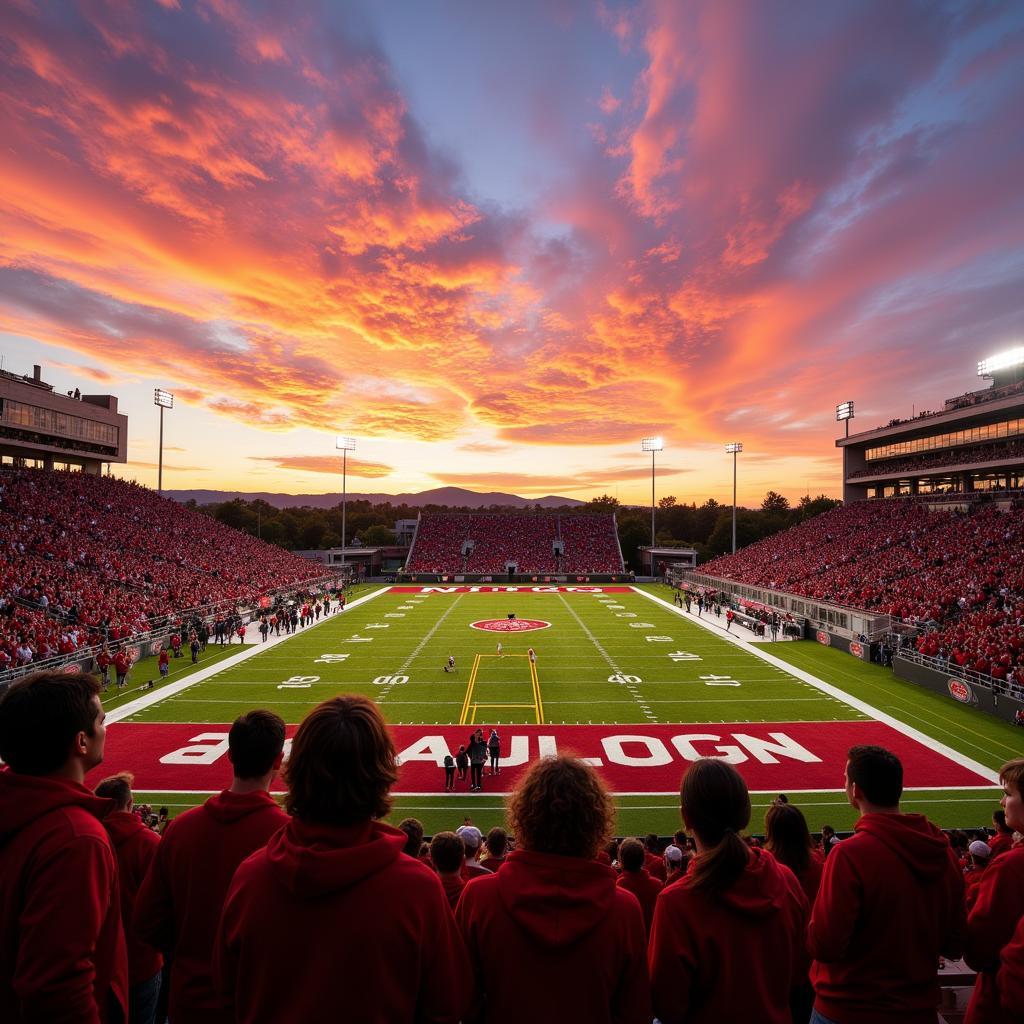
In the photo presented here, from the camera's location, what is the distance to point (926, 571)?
3422cm

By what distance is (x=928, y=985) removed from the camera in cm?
308

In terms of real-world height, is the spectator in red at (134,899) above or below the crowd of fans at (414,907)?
below

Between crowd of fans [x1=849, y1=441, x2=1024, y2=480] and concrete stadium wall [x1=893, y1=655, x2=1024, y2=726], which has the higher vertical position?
crowd of fans [x1=849, y1=441, x2=1024, y2=480]

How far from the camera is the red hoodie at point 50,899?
2133 mm

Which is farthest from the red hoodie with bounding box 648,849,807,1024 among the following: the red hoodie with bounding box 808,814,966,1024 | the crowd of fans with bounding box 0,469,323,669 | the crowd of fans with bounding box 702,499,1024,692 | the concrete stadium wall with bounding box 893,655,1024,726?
the crowd of fans with bounding box 0,469,323,669

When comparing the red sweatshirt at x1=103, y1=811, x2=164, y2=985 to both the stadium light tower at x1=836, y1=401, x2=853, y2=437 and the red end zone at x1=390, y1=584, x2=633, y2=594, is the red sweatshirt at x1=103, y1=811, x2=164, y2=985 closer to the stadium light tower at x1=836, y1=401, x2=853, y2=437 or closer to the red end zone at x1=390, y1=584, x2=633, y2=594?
the red end zone at x1=390, y1=584, x2=633, y2=594

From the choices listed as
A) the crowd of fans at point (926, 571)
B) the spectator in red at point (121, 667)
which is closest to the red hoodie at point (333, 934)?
the crowd of fans at point (926, 571)

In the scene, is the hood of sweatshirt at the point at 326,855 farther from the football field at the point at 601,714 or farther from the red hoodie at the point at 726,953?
the football field at the point at 601,714

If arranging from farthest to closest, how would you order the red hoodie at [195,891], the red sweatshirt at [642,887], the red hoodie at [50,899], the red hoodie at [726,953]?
the red sweatshirt at [642,887]
the red hoodie at [195,891]
the red hoodie at [726,953]
the red hoodie at [50,899]

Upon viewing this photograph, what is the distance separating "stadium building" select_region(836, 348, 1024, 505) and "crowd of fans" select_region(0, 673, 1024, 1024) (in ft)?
157

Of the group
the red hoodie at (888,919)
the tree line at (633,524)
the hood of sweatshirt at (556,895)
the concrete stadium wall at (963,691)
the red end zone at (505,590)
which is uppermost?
the tree line at (633,524)

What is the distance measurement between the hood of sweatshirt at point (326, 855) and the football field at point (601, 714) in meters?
12.1

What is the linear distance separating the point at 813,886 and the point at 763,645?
29712 millimetres

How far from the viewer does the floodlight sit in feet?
155
